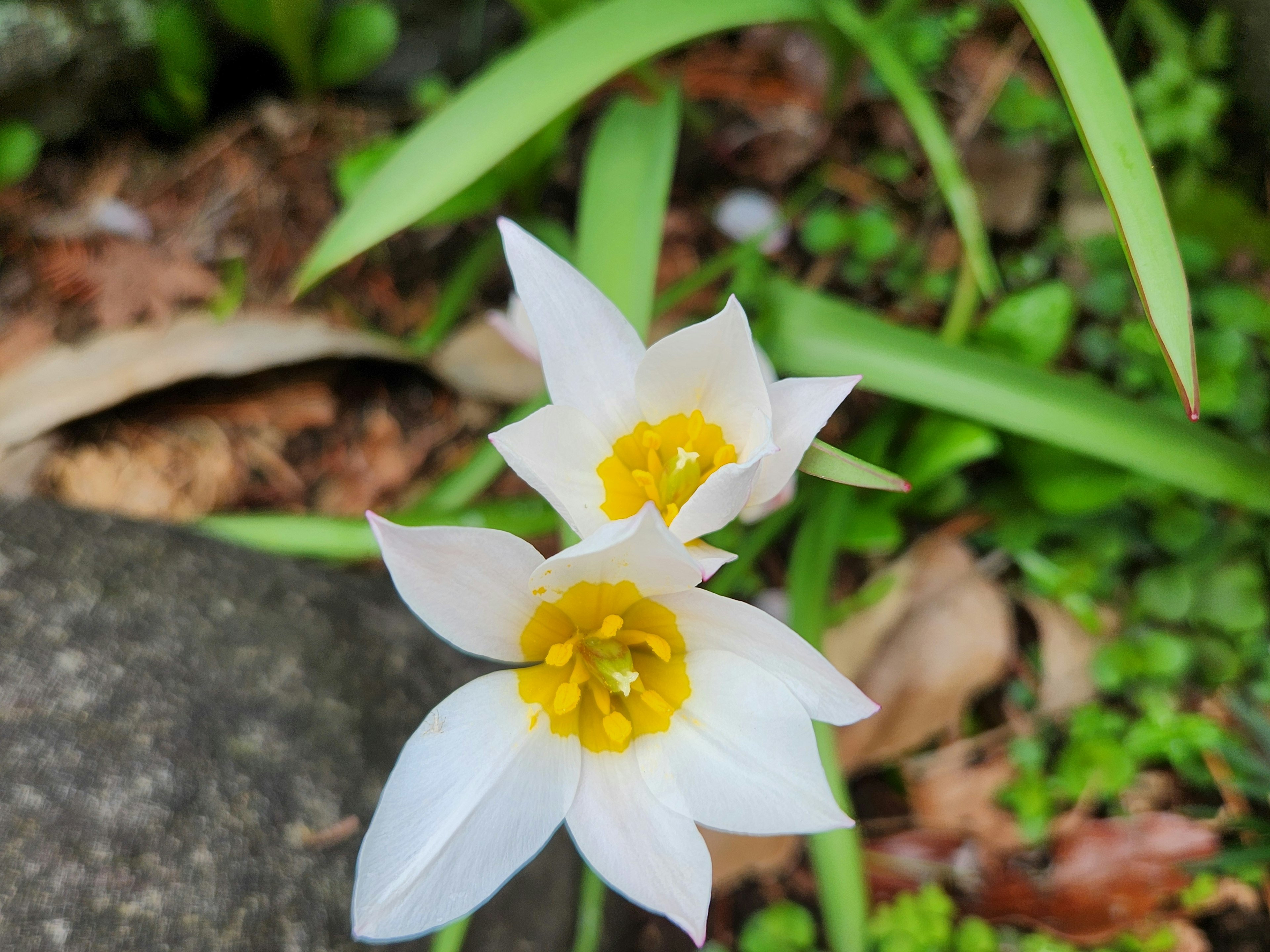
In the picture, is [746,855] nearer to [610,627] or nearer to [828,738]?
[828,738]

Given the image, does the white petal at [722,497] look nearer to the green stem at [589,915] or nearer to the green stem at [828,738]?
the green stem at [828,738]

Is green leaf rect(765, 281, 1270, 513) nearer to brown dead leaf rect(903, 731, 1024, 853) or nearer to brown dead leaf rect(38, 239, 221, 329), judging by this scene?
brown dead leaf rect(903, 731, 1024, 853)

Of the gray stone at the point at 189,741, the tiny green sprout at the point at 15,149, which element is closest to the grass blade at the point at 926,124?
the gray stone at the point at 189,741

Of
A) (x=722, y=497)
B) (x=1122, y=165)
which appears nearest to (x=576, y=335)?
(x=722, y=497)

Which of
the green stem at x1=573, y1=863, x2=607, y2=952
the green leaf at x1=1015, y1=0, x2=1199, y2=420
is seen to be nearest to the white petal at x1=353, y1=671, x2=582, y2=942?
the green stem at x1=573, y1=863, x2=607, y2=952

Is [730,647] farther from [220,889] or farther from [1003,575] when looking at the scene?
[1003,575]
